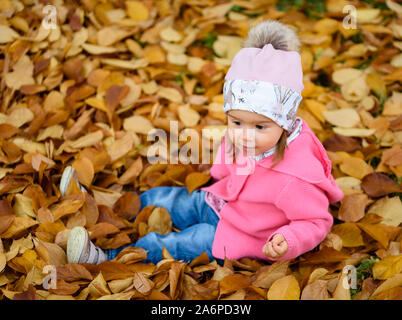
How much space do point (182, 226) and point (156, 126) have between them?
1.36ft

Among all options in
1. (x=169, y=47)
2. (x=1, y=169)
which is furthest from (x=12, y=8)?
(x=1, y=169)

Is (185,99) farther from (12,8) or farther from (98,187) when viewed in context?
(12,8)

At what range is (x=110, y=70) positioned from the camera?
5.86 ft

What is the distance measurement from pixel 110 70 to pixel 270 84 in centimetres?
101

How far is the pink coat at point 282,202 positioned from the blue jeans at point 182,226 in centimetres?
→ 5

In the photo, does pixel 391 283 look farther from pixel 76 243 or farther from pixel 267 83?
pixel 76 243

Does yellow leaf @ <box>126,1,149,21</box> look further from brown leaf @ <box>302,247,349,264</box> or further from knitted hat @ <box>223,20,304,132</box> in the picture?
brown leaf @ <box>302,247,349,264</box>

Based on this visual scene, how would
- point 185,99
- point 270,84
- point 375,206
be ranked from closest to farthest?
point 270,84, point 375,206, point 185,99

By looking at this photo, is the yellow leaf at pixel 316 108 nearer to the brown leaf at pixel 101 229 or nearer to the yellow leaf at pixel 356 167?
the yellow leaf at pixel 356 167

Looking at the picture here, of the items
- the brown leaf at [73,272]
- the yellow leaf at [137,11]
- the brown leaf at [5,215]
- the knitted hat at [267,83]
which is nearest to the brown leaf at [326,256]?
the knitted hat at [267,83]

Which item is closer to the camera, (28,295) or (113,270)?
(28,295)

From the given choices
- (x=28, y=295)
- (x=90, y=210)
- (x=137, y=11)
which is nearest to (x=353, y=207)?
(x=90, y=210)

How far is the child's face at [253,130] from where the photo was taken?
988 millimetres

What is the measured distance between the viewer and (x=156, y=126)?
1.58 metres
